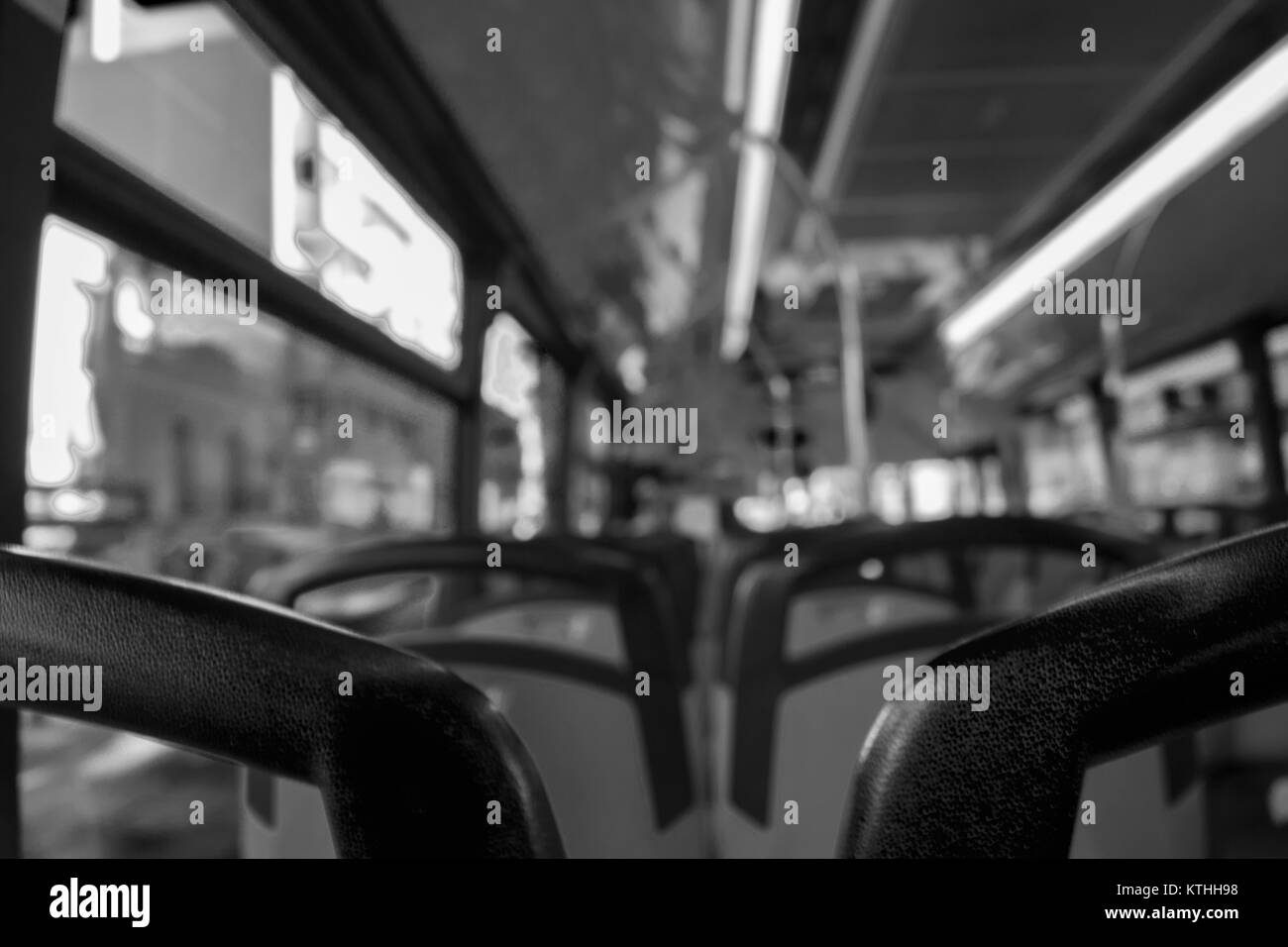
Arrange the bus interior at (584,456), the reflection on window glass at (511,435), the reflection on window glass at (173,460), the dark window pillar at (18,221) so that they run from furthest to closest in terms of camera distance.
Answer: the reflection on window glass at (511,435), the reflection on window glass at (173,460), the dark window pillar at (18,221), the bus interior at (584,456)

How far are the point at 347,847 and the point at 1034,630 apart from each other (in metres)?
0.25

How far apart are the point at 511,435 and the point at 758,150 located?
1.81m

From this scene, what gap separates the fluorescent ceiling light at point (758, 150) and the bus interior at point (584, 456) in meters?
0.04

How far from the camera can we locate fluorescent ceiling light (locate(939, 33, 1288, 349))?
2.85 metres

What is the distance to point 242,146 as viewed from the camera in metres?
1.58

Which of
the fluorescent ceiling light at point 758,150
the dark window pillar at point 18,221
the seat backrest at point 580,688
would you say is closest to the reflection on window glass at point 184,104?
the dark window pillar at point 18,221

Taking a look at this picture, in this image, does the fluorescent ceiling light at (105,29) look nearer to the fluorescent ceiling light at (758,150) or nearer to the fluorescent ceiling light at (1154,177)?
the fluorescent ceiling light at (758,150)

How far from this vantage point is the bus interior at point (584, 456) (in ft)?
0.94

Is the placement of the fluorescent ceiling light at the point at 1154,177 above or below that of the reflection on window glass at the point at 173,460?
above

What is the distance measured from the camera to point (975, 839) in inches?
11.1

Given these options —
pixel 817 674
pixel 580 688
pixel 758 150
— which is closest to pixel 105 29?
pixel 580 688

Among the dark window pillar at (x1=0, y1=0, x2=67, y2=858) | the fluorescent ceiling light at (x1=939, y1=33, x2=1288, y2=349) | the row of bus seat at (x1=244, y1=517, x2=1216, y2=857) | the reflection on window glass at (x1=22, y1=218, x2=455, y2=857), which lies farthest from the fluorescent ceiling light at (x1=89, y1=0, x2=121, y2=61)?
the fluorescent ceiling light at (x1=939, y1=33, x2=1288, y2=349)

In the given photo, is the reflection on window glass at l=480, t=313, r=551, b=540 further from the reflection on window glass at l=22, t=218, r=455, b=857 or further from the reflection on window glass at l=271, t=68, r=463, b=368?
the reflection on window glass at l=271, t=68, r=463, b=368

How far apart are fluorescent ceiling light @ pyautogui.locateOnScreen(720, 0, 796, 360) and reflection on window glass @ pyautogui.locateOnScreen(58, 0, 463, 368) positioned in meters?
1.30
